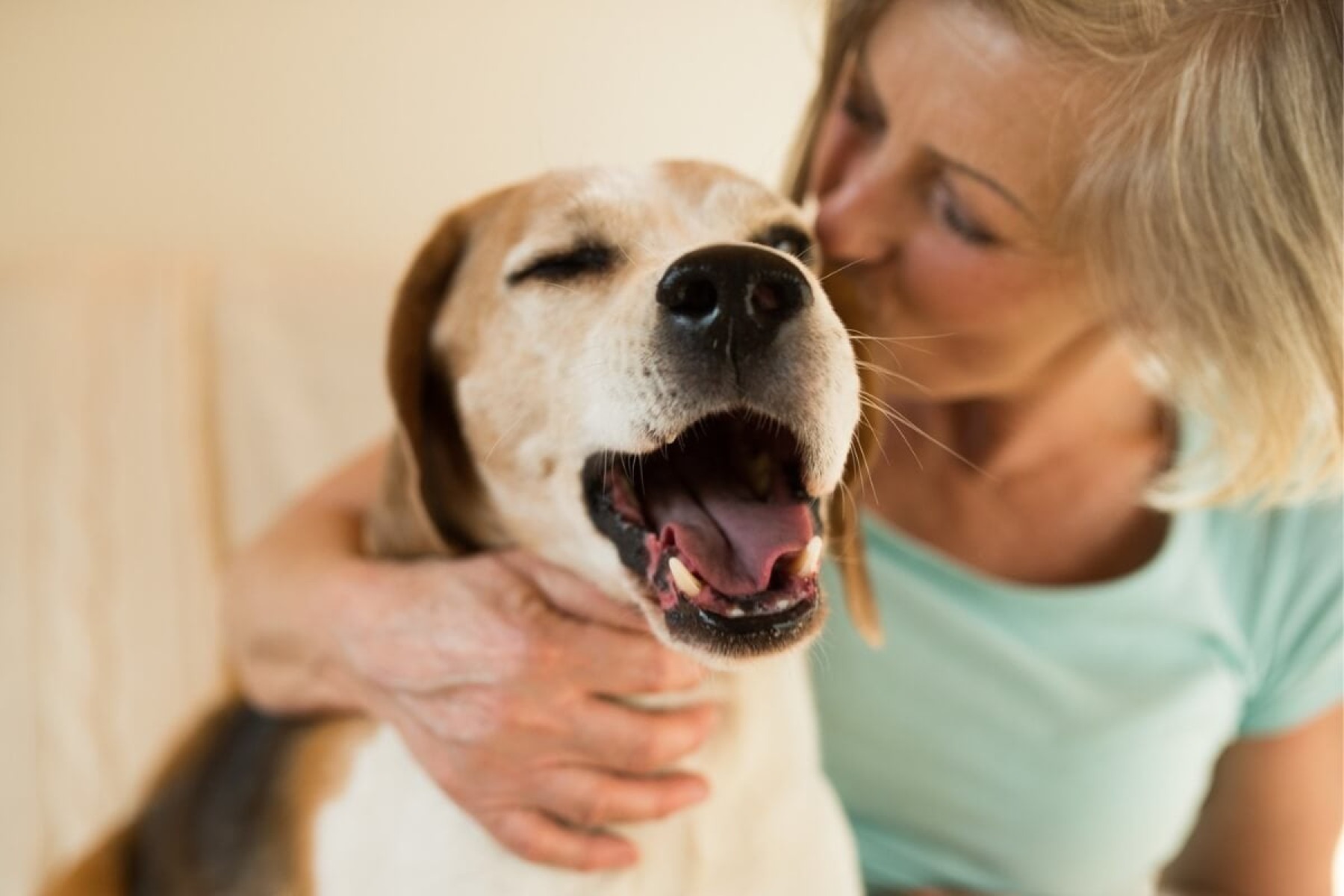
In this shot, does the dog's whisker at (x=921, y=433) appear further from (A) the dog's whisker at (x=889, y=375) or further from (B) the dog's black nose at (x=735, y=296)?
(B) the dog's black nose at (x=735, y=296)

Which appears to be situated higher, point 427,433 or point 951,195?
point 951,195

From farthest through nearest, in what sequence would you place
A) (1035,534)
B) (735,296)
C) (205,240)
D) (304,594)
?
(205,240) < (1035,534) < (304,594) < (735,296)

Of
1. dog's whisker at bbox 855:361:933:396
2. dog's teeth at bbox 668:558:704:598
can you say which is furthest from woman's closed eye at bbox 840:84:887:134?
dog's teeth at bbox 668:558:704:598

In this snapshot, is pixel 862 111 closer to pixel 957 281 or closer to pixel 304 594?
pixel 957 281

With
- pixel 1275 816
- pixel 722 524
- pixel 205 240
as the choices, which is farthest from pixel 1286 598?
pixel 205 240

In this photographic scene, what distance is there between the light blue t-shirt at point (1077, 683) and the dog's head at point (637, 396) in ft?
1.44

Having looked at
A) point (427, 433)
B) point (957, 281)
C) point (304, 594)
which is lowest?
point (304, 594)

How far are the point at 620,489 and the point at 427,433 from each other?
0.96 feet

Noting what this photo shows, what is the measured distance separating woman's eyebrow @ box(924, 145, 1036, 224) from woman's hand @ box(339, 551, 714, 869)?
0.51 m

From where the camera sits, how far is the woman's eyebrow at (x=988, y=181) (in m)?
0.95

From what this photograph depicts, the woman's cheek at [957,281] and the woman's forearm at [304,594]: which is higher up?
the woman's cheek at [957,281]

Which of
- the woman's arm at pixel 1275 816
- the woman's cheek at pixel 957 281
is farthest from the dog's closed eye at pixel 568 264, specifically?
the woman's arm at pixel 1275 816

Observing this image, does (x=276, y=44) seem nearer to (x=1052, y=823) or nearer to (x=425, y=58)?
(x=425, y=58)

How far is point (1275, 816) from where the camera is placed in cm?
127
